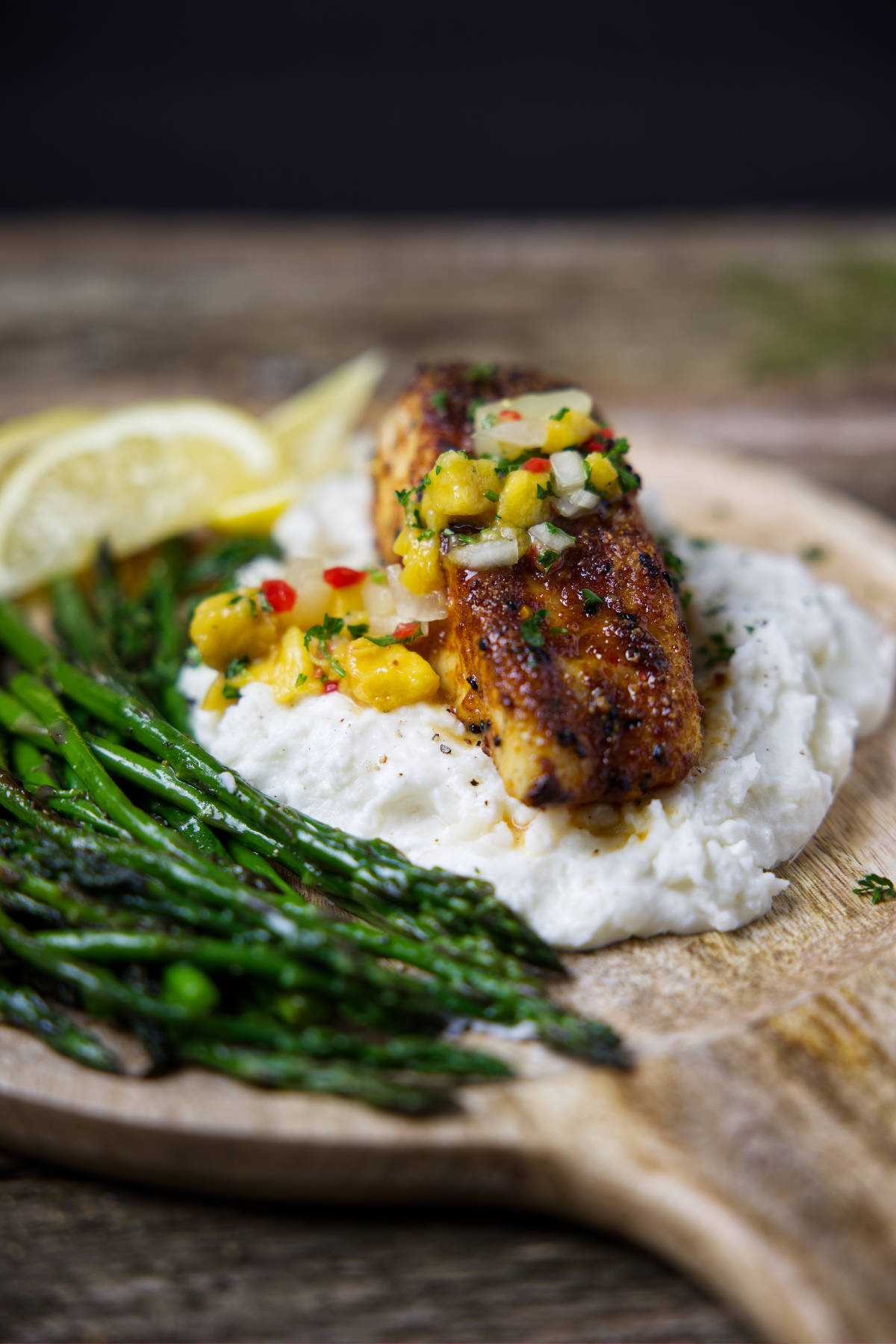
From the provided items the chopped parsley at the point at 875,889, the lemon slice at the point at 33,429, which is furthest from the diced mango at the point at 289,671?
the lemon slice at the point at 33,429

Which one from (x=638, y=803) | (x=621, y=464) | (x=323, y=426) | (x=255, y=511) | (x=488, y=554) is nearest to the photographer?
(x=638, y=803)

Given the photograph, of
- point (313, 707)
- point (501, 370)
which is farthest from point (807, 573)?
point (313, 707)

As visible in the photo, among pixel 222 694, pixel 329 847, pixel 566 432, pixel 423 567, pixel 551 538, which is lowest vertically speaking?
pixel 329 847

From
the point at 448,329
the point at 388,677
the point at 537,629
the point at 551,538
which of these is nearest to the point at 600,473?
the point at 551,538

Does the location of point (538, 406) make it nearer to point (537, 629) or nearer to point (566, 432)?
point (566, 432)

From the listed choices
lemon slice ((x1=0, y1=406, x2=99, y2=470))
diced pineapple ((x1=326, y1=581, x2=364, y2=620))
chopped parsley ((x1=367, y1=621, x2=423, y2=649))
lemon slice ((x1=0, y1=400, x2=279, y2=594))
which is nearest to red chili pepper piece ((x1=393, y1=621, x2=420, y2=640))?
chopped parsley ((x1=367, y1=621, x2=423, y2=649))

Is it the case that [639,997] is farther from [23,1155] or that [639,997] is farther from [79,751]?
[79,751]
